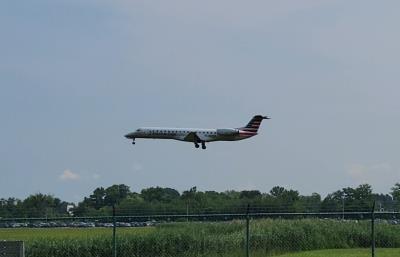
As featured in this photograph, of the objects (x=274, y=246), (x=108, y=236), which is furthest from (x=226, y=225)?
(x=108, y=236)

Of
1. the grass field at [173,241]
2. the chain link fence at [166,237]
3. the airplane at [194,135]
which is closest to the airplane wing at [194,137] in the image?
the airplane at [194,135]

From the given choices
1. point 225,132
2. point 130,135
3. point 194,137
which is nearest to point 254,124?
point 225,132

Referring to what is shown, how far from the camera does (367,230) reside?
33094 mm

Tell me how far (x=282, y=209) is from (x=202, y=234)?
2617 millimetres

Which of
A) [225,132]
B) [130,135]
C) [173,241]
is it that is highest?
[225,132]

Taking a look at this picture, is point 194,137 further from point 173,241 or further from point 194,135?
point 173,241

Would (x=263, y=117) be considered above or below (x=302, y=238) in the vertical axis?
above

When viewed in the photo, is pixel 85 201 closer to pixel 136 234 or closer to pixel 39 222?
pixel 136 234

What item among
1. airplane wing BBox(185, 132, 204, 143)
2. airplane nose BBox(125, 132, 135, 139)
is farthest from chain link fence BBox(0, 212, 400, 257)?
airplane nose BBox(125, 132, 135, 139)

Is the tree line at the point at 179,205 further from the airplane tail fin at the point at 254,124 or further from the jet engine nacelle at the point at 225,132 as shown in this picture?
the airplane tail fin at the point at 254,124

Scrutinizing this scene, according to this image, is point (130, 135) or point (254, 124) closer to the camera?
point (130, 135)

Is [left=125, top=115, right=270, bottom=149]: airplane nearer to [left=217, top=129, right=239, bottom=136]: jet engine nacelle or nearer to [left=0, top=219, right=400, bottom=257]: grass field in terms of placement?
[left=217, top=129, right=239, bottom=136]: jet engine nacelle

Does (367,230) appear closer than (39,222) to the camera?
No

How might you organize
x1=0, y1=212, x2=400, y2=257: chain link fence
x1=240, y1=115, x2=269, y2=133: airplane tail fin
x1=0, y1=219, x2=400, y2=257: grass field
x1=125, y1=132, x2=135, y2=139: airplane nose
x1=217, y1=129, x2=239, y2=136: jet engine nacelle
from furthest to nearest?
x1=240, y1=115, x2=269, y2=133: airplane tail fin → x1=125, y1=132, x2=135, y2=139: airplane nose → x1=217, y1=129, x2=239, y2=136: jet engine nacelle → x1=0, y1=219, x2=400, y2=257: grass field → x1=0, y1=212, x2=400, y2=257: chain link fence
